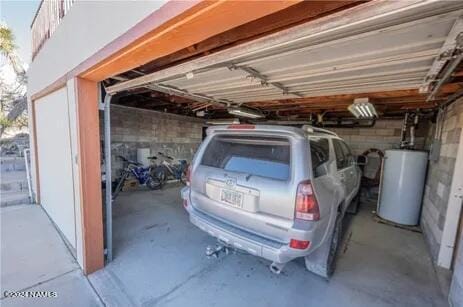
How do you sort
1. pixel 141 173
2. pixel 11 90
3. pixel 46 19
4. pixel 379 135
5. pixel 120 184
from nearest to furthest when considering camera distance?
pixel 46 19 < pixel 120 184 < pixel 379 135 < pixel 141 173 < pixel 11 90

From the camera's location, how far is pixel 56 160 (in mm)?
3170

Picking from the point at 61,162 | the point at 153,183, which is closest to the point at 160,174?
the point at 153,183

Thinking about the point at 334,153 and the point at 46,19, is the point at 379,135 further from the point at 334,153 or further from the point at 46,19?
the point at 46,19

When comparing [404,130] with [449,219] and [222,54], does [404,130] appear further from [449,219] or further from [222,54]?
[222,54]

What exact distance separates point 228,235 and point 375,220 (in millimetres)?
3588

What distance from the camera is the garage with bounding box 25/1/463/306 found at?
1.39 meters

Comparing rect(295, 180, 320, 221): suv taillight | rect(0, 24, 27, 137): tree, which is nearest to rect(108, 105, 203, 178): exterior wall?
rect(0, 24, 27, 137): tree

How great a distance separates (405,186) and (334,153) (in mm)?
2286

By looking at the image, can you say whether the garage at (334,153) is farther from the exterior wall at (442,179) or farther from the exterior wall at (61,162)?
the exterior wall at (61,162)

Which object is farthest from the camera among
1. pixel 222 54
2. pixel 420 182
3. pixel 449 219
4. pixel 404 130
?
pixel 404 130

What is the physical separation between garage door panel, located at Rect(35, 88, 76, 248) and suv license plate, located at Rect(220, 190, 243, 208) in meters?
1.89

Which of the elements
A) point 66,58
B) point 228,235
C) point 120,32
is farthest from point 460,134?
point 66,58

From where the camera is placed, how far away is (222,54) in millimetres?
1576

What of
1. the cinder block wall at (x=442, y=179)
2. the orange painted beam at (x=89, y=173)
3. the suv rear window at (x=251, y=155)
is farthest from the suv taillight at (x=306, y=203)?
the orange painted beam at (x=89, y=173)
